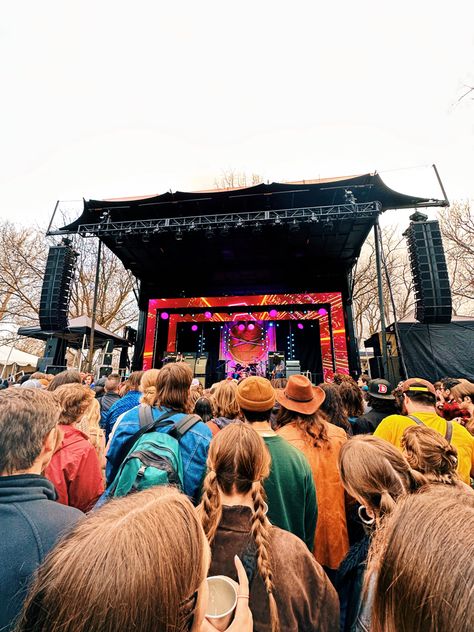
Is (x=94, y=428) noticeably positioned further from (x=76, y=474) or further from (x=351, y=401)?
(x=351, y=401)

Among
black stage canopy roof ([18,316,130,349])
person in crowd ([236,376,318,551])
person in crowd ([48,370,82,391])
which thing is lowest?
person in crowd ([236,376,318,551])

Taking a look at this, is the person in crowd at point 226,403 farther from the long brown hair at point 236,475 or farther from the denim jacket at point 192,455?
the long brown hair at point 236,475

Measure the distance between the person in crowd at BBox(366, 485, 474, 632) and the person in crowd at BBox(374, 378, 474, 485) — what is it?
1851mm

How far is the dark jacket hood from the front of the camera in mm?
1042

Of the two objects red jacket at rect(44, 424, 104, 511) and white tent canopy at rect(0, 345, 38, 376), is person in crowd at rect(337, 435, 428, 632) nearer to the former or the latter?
red jacket at rect(44, 424, 104, 511)

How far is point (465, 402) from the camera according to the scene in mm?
3229

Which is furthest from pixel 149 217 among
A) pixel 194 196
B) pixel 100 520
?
pixel 100 520

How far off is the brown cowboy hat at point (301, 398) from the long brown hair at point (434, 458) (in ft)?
2.42

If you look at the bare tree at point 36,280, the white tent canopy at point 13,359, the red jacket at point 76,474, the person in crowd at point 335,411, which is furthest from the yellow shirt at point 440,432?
the white tent canopy at point 13,359

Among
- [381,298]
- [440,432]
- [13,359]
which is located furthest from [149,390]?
[13,359]

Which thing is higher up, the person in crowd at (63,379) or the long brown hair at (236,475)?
the person in crowd at (63,379)

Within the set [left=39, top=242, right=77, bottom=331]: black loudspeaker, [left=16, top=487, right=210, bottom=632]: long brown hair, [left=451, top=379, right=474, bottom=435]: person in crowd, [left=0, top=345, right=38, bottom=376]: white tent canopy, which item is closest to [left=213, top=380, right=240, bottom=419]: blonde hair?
[left=451, top=379, right=474, bottom=435]: person in crowd

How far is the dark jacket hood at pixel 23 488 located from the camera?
104cm

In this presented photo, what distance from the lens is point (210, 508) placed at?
1.20 m
